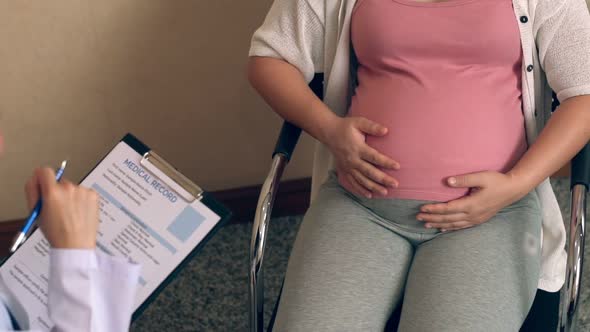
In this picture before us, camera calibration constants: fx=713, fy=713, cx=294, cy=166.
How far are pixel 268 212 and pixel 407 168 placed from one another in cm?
23

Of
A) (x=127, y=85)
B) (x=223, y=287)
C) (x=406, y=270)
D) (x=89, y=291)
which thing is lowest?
(x=223, y=287)

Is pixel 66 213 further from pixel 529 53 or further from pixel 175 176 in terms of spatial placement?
pixel 529 53

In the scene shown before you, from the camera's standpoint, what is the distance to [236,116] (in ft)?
5.74

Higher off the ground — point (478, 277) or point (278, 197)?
point (478, 277)

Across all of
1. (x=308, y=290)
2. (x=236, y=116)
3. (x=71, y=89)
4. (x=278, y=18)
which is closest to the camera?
(x=308, y=290)

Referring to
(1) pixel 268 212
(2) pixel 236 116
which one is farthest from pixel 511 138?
(2) pixel 236 116

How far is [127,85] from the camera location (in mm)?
1635

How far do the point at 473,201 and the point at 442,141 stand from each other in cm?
10

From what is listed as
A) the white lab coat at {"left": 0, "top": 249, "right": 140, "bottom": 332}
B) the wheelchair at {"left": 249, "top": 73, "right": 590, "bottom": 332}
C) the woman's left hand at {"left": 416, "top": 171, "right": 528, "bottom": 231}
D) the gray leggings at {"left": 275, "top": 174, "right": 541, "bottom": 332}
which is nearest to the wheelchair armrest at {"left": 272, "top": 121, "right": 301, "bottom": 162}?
the wheelchair at {"left": 249, "top": 73, "right": 590, "bottom": 332}

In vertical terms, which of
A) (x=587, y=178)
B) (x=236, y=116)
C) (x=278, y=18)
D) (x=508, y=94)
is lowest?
(x=236, y=116)

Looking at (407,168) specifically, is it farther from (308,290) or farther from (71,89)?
(71,89)

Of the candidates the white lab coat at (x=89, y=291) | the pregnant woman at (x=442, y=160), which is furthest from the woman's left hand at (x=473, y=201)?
the white lab coat at (x=89, y=291)

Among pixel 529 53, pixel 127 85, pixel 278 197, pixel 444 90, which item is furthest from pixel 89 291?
pixel 278 197

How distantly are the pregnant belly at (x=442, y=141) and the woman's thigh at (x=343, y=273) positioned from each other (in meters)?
0.08
